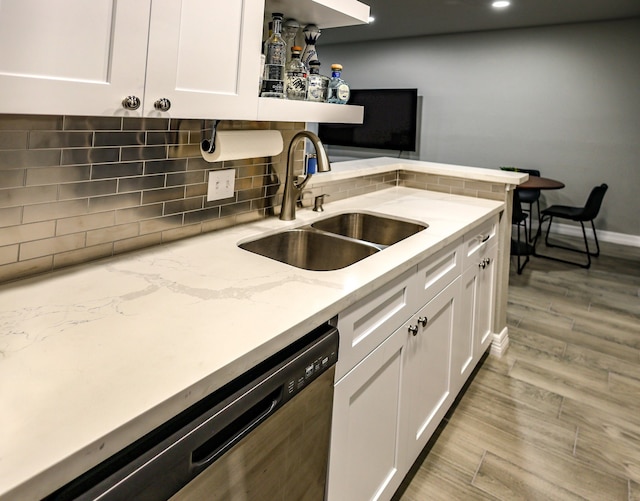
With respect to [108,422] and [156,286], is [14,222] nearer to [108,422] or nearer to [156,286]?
[156,286]

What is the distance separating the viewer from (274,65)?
1.39m

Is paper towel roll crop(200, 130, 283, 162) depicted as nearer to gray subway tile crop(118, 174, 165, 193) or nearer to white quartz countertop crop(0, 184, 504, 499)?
gray subway tile crop(118, 174, 165, 193)

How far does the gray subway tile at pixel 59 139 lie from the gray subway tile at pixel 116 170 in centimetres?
6

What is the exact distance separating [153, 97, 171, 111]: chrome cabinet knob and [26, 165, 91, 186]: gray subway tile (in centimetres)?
31

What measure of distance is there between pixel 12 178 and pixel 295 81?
35.4 inches

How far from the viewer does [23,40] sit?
28.2 inches

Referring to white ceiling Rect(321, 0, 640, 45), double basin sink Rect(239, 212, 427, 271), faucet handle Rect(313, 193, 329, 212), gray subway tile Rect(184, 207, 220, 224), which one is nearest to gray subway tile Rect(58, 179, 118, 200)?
gray subway tile Rect(184, 207, 220, 224)

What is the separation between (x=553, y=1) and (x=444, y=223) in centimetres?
403

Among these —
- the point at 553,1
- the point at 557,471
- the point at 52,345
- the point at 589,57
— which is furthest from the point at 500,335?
the point at 589,57

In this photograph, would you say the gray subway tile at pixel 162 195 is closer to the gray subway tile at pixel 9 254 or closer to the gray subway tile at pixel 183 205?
the gray subway tile at pixel 183 205

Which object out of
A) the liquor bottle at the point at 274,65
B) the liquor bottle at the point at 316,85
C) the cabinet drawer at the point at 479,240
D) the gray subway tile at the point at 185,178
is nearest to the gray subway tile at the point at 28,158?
the gray subway tile at the point at 185,178

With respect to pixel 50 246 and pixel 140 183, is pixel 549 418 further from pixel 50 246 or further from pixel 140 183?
pixel 50 246

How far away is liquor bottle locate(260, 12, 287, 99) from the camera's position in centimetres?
138

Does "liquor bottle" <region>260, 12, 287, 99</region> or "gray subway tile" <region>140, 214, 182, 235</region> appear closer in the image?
"gray subway tile" <region>140, 214, 182, 235</region>
